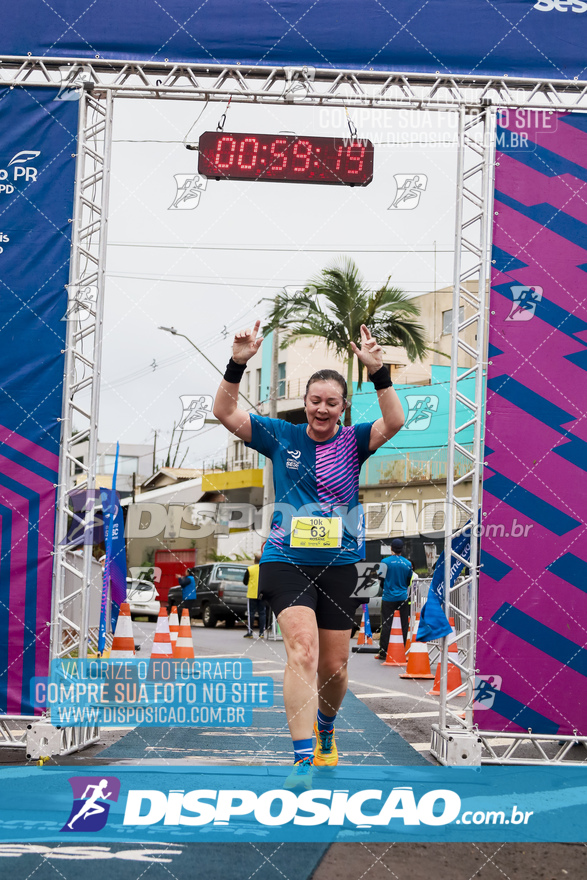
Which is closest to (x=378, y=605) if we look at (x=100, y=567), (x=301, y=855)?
(x=100, y=567)

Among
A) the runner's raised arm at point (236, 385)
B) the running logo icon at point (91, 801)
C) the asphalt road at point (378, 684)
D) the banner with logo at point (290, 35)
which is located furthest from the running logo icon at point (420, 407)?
the running logo icon at point (91, 801)

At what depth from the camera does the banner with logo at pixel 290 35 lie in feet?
21.7

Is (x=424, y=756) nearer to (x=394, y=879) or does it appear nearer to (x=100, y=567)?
(x=394, y=879)

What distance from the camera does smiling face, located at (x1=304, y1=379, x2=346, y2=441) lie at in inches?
193

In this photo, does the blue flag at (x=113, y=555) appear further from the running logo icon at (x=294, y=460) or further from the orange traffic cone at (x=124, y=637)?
the running logo icon at (x=294, y=460)

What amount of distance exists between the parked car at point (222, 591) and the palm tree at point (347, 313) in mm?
4758

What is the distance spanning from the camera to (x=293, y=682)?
14.8ft

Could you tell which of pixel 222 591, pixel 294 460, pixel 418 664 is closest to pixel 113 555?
pixel 294 460

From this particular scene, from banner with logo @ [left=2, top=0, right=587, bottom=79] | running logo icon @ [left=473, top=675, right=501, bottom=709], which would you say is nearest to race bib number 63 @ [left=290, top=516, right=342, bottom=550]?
running logo icon @ [left=473, top=675, right=501, bottom=709]

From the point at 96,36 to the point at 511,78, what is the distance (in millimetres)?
2891

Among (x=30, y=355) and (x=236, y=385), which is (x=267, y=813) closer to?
(x=236, y=385)

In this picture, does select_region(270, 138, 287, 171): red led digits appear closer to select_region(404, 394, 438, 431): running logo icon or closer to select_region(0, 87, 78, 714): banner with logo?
select_region(0, 87, 78, 714): banner with logo

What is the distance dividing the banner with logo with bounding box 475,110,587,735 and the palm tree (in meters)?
13.0

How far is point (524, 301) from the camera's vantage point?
21.3 feet
